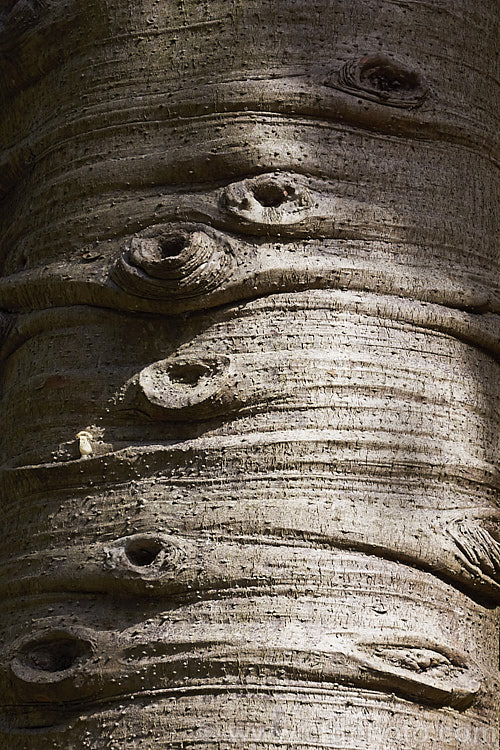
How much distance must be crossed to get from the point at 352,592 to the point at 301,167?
1.77 feet

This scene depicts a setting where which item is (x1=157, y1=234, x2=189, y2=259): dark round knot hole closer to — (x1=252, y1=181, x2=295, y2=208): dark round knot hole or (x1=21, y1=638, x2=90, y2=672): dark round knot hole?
(x1=252, y1=181, x2=295, y2=208): dark round knot hole

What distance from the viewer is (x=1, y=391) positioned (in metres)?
1.46

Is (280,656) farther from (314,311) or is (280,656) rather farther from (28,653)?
(314,311)

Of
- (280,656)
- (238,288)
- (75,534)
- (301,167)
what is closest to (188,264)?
(238,288)

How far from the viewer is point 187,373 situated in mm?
1253

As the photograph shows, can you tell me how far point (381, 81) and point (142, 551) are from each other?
0.70 metres

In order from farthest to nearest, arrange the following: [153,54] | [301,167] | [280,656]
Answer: [153,54] < [301,167] < [280,656]

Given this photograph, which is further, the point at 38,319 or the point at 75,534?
the point at 38,319

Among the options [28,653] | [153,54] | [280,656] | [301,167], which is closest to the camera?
[280,656]

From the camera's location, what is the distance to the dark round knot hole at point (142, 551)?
1.15 m

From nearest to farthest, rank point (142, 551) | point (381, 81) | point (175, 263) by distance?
point (142, 551)
point (175, 263)
point (381, 81)

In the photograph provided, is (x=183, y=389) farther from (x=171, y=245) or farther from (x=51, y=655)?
(x=51, y=655)

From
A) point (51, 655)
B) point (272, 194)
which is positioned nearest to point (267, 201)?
point (272, 194)

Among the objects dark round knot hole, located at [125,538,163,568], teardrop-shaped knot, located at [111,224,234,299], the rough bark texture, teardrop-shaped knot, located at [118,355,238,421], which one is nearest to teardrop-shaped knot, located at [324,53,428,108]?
the rough bark texture
